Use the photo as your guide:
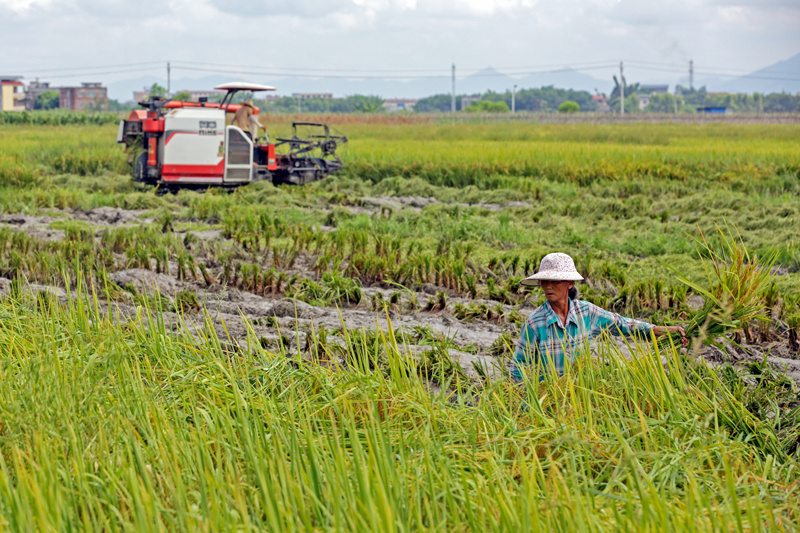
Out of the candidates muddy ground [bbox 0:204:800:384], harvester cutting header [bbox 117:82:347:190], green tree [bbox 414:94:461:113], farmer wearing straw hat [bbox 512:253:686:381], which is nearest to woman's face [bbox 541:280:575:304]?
farmer wearing straw hat [bbox 512:253:686:381]

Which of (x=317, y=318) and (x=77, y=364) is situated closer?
(x=77, y=364)

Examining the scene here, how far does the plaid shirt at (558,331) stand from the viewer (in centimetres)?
364

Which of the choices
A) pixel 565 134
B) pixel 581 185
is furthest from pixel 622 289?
pixel 565 134

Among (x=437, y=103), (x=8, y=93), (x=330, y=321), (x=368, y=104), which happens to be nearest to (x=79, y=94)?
(x=8, y=93)

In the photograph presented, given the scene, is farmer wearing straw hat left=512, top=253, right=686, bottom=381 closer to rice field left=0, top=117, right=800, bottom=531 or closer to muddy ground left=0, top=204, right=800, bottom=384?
rice field left=0, top=117, right=800, bottom=531

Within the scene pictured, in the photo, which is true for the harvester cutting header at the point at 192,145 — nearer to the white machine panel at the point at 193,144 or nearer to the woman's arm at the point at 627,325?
the white machine panel at the point at 193,144

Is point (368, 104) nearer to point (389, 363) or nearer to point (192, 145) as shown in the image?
point (192, 145)

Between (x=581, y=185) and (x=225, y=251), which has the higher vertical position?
(x=581, y=185)

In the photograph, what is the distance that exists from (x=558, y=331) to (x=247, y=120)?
430 inches

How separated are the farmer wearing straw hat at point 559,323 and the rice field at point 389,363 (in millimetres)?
136

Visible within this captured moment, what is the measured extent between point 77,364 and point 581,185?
13361mm

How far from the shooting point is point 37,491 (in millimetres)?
1864

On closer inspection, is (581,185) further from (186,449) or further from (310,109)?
(310,109)

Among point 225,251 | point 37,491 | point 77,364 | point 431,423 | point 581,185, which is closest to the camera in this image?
point 37,491
